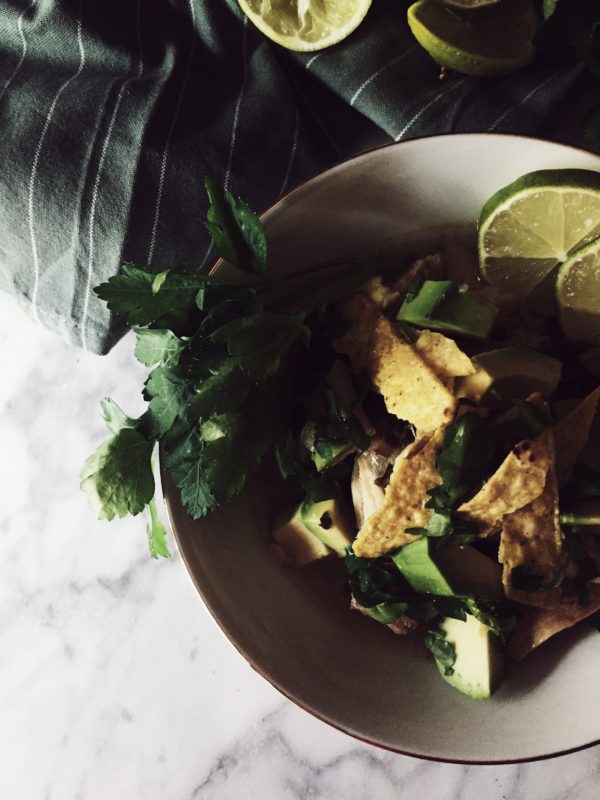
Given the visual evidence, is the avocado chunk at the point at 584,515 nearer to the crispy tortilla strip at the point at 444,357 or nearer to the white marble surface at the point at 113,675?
the crispy tortilla strip at the point at 444,357

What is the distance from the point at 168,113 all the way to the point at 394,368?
603mm

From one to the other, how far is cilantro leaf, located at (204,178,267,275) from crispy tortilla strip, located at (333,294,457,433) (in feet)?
0.47

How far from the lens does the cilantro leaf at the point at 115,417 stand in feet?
3.50

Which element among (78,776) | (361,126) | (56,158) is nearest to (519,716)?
(78,776)

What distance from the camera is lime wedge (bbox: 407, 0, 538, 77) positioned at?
1197mm

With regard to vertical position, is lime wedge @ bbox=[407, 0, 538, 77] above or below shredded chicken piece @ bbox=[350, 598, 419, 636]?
above

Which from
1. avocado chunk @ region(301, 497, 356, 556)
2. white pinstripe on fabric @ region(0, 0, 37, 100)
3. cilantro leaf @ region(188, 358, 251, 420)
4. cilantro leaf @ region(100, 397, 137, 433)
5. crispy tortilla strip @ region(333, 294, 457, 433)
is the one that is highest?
white pinstripe on fabric @ region(0, 0, 37, 100)

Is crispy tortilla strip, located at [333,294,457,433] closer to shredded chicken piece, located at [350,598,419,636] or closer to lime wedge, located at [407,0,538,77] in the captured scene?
shredded chicken piece, located at [350,598,419,636]

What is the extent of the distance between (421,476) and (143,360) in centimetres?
38

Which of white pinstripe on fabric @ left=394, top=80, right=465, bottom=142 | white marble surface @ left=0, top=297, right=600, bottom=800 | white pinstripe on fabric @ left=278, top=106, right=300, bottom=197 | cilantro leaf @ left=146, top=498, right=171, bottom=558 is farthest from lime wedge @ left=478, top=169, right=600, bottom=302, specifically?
white marble surface @ left=0, top=297, right=600, bottom=800

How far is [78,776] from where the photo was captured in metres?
1.45

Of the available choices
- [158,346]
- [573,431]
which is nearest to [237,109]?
[158,346]

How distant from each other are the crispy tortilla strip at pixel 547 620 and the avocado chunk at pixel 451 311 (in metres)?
0.37

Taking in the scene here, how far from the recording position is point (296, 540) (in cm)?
117
